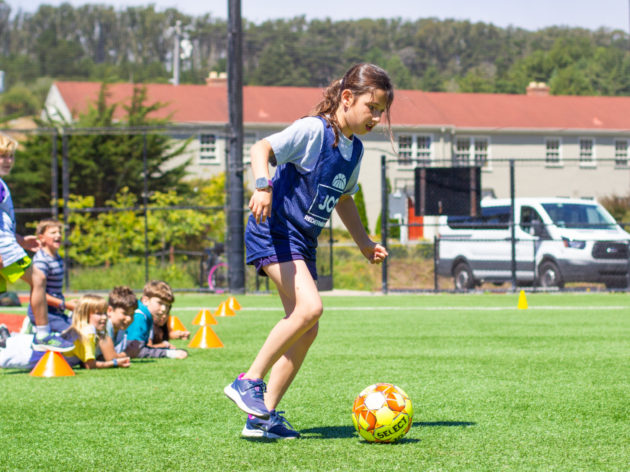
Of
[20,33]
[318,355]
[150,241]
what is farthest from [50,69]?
[318,355]

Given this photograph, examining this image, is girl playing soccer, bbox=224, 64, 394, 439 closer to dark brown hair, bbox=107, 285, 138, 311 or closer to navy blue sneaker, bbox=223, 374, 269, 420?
navy blue sneaker, bbox=223, 374, 269, 420

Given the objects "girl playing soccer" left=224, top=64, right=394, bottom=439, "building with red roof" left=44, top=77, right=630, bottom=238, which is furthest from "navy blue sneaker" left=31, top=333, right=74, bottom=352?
"building with red roof" left=44, top=77, right=630, bottom=238

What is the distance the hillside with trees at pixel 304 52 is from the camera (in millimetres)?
60188

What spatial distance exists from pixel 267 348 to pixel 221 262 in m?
15.8

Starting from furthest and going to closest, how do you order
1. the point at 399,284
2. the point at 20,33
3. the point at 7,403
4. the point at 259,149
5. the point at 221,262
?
the point at 20,33
the point at 399,284
the point at 221,262
the point at 7,403
the point at 259,149

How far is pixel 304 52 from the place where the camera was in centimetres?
6612

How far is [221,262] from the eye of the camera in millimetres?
20312

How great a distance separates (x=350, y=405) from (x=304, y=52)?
204 ft

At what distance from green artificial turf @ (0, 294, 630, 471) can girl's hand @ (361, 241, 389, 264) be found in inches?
37.6

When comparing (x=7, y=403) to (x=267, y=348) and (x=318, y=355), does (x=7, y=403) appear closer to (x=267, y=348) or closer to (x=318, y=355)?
(x=267, y=348)

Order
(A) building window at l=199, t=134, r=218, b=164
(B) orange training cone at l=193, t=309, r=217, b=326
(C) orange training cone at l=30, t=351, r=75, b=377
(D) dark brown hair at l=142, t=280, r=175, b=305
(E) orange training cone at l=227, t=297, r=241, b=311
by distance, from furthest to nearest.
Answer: (A) building window at l=199, t=134, r=218, b=164 → (E) orange training cone at l=227, t=297, r=241, b=311 → (B) orange training cone at l=193, t=309, r=217, b=326 → (D) dark brown hair at l=142, t=280, r=175, b=305 → (C) orange training cone at l=30, t=351, r=75, b=377

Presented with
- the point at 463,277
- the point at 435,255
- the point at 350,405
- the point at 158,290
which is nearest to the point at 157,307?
the point at 158,290

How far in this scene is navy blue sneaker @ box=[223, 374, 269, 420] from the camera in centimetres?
455

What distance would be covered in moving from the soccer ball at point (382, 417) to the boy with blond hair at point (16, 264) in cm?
269
